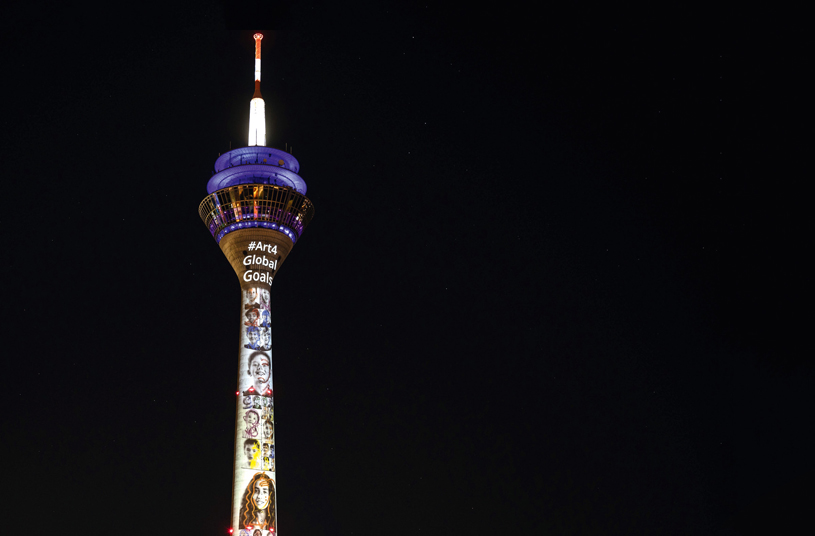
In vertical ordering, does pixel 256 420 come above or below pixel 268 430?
above

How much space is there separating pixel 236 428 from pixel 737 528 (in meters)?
40.7

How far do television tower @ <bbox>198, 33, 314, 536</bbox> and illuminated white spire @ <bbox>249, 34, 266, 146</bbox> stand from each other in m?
0.10

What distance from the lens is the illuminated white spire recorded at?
8250 cm

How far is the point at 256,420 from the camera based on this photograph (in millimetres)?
70188

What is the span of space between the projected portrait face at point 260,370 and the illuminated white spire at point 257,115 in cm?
2170

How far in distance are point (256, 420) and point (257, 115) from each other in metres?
30.6

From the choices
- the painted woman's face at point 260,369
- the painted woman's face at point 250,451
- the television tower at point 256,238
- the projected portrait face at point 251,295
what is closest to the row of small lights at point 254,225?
the television tower at point 256,238

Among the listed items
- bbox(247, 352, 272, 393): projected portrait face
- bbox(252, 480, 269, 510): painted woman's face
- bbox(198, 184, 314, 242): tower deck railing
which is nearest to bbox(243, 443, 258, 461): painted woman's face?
bbox(252, 480, 269, 510): painted woman's face

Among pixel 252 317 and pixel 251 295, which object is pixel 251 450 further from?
pixel 251 295

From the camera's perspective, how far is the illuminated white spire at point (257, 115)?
82500 mm

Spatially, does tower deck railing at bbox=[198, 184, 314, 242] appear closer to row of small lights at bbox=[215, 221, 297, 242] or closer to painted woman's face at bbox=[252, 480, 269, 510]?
row of small lights at bbox=[215, 221, 297, 242]

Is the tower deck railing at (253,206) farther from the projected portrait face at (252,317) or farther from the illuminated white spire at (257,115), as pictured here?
the projected portrait face at (252,317)

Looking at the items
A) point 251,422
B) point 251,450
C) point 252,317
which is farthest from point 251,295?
point 251,450

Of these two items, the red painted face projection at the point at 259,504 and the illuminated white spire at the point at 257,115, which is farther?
the illuminated white spire at the point at 257,115
